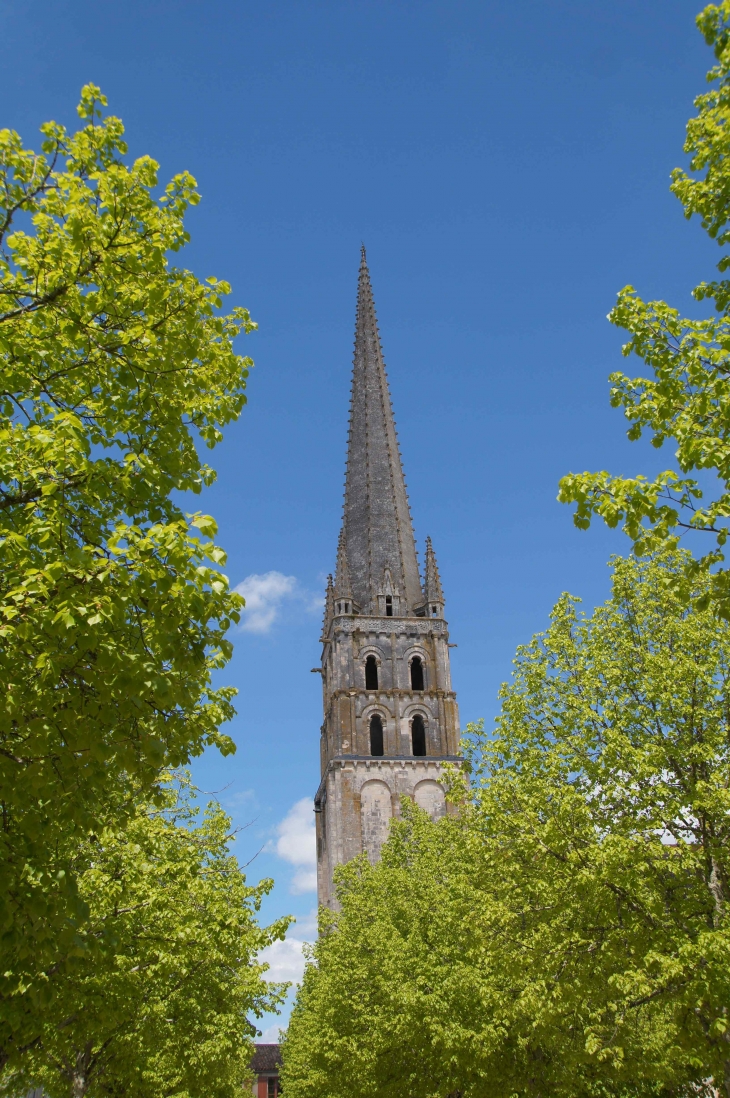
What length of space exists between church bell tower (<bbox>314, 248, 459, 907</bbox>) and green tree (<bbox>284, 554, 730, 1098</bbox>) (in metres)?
30.2

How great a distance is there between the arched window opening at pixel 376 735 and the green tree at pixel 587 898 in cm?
3675

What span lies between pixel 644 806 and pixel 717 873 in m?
1.61

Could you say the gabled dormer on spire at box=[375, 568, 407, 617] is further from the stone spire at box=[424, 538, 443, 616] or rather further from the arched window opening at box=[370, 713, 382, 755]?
the arched window opening at box=[370, 713, 382, 755]

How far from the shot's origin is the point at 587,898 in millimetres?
16797

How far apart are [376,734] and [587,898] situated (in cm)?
4865

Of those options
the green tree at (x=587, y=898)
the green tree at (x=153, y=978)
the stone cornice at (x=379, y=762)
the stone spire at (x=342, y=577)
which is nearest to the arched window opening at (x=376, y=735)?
the stone cornice at (x=379, y=762)

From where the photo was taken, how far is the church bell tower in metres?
59.8

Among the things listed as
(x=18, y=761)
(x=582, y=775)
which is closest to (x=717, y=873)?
(x=582, y=775)

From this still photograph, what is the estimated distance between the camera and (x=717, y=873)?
53.1 ft

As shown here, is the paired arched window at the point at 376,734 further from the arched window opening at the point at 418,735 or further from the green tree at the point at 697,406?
the green tree at the point at 697,406

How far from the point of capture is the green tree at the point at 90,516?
7.54 m

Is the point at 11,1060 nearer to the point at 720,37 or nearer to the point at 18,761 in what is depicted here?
the point at 18,761

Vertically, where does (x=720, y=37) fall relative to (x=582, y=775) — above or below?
above

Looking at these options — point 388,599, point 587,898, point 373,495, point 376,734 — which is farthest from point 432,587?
point 587,898
